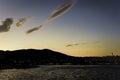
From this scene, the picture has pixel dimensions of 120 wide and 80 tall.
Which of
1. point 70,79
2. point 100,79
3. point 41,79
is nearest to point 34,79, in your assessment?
point 41,79

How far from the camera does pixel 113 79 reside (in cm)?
12694

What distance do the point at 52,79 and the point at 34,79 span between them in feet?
22.5

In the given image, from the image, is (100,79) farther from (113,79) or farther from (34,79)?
(34,79)

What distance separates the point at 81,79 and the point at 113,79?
1141 centimetres

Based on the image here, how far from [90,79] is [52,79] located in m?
13.6

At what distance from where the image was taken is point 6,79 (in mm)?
130125

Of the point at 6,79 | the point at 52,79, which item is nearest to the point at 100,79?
the point at 52,79

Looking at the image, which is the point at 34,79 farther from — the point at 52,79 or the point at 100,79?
the point at 100,79

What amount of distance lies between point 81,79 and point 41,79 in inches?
568

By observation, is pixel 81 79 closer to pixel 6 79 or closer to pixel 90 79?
pixel 90 79

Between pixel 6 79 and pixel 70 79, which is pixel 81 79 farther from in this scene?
pixel 6 79

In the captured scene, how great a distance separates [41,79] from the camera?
128750 mm

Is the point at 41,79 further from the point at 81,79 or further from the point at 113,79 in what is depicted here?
the point at 113,79

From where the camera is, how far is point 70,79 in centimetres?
12769
